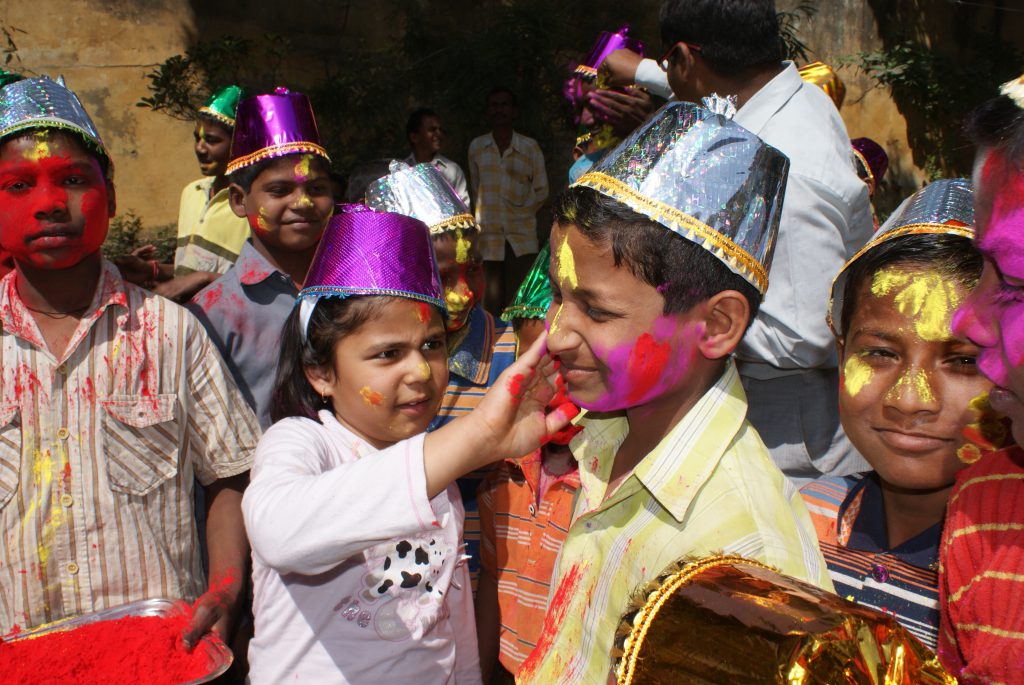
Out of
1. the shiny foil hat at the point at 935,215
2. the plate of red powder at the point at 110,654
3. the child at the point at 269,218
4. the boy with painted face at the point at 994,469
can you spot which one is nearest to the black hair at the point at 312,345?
the plate of red powder at the point at 110,654

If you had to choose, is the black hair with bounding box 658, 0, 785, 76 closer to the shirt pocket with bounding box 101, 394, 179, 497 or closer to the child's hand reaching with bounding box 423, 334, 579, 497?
the child's hand reaching with bounding box 423, 334, 579, 497

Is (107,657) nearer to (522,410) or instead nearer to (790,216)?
(522,410)

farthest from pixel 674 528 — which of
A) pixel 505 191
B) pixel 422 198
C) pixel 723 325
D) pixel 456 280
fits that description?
pixel 505 191

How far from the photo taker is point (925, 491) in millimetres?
1844

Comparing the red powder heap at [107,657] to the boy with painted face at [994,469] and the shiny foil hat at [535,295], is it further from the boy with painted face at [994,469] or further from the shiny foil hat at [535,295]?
the boy with painted face at [994,469]

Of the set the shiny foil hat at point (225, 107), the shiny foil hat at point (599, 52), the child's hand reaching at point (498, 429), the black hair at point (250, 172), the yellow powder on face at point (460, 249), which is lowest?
the child's hand reaching at point (498, 429)

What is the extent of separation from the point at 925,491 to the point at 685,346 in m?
0.70

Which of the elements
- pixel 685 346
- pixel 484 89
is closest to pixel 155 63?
pixel 484 89

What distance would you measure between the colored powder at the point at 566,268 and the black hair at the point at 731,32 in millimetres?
1492

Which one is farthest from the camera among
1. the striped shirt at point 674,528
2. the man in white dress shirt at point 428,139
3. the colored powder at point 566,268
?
the man in white dress shirt at point 428,139

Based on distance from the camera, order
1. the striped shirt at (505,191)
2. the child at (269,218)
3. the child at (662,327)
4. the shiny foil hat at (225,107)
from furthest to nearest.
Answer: the striped shirt at (505,191) < the shiny foil hat at (225,107) < the child at (269,218) < the child at (662,327)

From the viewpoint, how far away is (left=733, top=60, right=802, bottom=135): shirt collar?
2.60 meters

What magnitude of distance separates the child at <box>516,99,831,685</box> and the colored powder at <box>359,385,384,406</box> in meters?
0.67

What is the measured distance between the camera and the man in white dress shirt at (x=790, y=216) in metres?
2.43
